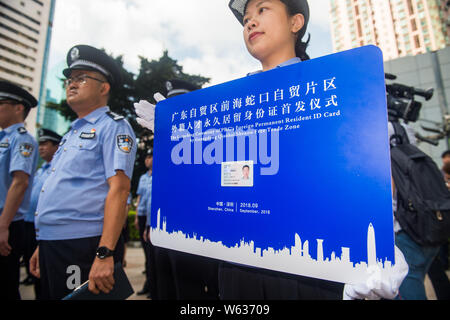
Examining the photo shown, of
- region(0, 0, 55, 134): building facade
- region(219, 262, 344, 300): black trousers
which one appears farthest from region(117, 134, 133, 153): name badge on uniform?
region(0, 0, 55, 134): building facade

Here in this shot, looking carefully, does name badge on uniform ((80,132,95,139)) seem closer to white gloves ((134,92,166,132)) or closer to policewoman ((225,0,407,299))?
white gloves ((134,92,166,132))

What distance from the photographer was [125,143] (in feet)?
5.06

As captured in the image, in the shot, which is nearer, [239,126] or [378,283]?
[378,283]

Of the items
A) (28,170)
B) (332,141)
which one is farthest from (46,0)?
(332,141)

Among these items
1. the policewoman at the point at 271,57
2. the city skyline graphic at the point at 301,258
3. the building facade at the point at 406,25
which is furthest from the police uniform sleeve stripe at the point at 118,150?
the building facade at the point at 406,25

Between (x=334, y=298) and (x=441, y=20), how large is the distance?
→ 37.0 metres

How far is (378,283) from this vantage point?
2.07ft

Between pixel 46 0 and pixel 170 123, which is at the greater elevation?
pixel 46 0

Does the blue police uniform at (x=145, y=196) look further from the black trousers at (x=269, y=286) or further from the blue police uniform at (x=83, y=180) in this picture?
the black trousers at (x=269, y=286)

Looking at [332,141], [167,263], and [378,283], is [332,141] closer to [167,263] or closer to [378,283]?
[378,283]

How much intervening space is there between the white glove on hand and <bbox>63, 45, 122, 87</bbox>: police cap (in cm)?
192

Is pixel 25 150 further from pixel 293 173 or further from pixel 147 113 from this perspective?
pixel 293 173

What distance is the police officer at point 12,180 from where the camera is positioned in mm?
1984
